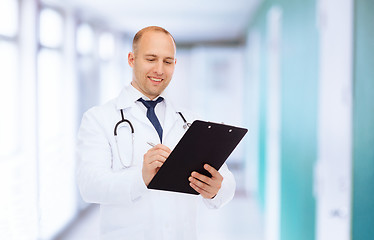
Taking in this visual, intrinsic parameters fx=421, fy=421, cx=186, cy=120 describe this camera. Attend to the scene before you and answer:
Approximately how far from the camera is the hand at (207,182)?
1255mm

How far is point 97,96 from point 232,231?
2491 mm

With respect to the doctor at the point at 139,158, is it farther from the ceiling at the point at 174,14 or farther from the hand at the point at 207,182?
the ceiling at the point at 174,14

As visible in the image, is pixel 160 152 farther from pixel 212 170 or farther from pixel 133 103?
pixel 133 103

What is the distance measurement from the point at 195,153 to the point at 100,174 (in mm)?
311

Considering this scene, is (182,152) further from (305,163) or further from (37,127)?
(37,127)

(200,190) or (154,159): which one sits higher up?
(154,159)

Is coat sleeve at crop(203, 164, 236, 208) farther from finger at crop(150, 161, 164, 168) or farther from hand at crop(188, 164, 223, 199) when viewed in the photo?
finger at crop(150, 161, 164, 168)

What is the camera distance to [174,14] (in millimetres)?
5590

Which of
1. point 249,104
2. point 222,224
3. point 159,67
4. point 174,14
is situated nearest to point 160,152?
point 159,67

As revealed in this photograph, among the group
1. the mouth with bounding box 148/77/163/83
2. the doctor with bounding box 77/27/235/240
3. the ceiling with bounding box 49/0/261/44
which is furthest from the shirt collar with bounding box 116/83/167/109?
the ceiling with bounding box 49/0/261/44

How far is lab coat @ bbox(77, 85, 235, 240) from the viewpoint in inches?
52.4

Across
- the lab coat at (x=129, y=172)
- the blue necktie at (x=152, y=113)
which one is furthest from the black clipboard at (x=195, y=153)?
Result: the blue necktie at (x=152, y=113)

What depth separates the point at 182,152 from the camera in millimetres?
1171

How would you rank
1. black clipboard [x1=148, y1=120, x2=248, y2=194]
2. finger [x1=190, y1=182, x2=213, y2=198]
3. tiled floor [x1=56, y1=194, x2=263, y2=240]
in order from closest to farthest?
black clipboard [x1=148, y1=120, x2=248, y2=194]
finger [x1=190, y1=182, x2=213, y2=198]
tiled floor [x1=56, y1=194, x2=263, y2=240]
